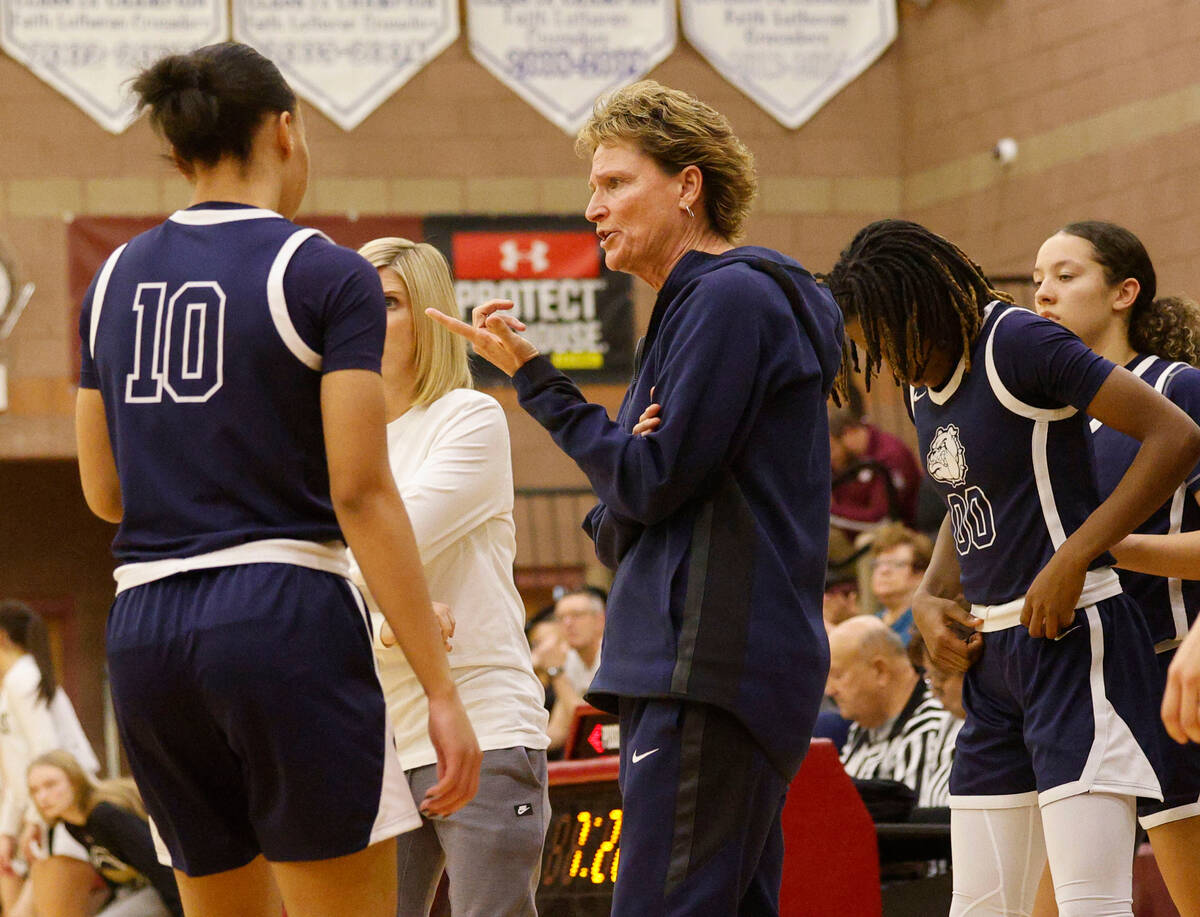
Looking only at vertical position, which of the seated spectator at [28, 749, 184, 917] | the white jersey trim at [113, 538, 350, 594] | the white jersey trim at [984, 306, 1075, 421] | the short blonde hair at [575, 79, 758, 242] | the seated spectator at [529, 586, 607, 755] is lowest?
the seated spectator at [28, 749, 184, 917]

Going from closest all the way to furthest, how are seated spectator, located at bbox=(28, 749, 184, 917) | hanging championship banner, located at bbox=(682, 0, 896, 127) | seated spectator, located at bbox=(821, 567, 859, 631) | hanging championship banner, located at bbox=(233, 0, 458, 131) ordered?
1. seated spectator, located at bbox=(28, 749, 184, 917)
2. seated spectator, located at bbox=(821, 567, 859, 631)
3. hanging championship banner, located at bbox=(233, 0, 458, 131)
4. hanging championship banner, located at bbox=(682, 0, 896, 127)

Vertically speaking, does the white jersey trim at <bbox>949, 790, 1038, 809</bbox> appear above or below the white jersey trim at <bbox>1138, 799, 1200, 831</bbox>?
above

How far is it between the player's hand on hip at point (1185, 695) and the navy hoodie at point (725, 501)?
523 mm

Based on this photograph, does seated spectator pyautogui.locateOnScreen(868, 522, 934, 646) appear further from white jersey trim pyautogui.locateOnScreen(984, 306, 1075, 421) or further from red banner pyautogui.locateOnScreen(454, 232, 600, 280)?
red banner pyautogui.locateOnScreen(454, 232, 600, 280)

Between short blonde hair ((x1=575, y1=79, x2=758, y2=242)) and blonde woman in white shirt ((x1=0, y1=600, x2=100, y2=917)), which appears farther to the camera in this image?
blonde woman in white shirt ((x1=0, y1=600, x2=100, y2=917))

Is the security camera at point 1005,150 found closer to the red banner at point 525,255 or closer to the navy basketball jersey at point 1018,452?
the red banner at point 525,255

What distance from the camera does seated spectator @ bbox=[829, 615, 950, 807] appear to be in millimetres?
4984

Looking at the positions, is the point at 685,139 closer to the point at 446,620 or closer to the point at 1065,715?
the point at 446,620

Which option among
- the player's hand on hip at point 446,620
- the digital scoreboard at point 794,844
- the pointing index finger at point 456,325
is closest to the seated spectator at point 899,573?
the digital scoreboard at point 794,844

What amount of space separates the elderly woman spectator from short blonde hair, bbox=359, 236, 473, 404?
626 mm

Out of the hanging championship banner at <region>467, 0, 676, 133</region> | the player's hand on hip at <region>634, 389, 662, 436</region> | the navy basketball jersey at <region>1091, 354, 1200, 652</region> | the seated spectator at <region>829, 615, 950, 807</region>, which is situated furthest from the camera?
the hanging championship banner at <region>467, 0, 676, 133</region>

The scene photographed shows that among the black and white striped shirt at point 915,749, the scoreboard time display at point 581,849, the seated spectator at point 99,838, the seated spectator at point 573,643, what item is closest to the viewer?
the scoreboard time display at point 581,849

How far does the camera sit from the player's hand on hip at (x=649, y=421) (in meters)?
2.26

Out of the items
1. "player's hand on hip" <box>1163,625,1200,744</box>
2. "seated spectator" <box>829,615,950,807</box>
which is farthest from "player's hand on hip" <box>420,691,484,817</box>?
"seated spectator" <box>829,615,950,807</box>
